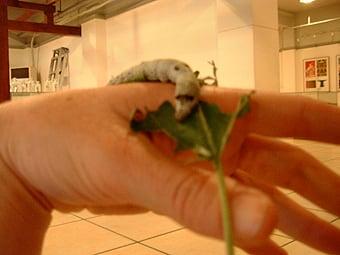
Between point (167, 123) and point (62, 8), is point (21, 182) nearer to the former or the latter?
point (167, 123)

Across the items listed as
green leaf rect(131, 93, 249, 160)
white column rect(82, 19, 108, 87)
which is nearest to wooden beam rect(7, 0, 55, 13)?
white column rect(82, 19, 108, 87)

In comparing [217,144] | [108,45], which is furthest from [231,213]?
[108,45]

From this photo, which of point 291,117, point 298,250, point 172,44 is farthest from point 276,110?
point 172,44

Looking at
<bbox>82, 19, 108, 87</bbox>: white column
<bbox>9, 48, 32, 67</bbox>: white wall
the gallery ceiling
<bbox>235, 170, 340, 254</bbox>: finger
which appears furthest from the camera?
<bbox>9, 48, 32, 67</bbox>: white wall

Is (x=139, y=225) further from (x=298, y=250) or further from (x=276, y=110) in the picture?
(x=276, y=110)

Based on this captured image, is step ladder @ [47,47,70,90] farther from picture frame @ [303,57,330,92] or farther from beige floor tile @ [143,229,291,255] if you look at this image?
beige floor tile @ [143,229,291,255]

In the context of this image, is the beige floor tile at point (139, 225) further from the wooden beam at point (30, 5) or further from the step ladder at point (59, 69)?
the step ladder at point (59, 69)

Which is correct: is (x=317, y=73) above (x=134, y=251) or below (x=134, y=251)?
above
